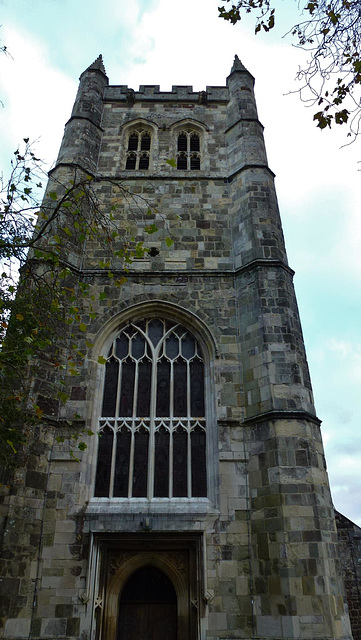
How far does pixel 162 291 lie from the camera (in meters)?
10.9

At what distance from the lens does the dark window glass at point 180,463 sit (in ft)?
29.6

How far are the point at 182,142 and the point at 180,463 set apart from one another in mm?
10137

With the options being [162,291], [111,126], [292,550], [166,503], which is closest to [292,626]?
[292,550]

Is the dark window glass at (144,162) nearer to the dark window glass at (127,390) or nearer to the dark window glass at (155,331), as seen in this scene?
the dark window glass at (155,331)

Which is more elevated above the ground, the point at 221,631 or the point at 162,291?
the point at 162,291

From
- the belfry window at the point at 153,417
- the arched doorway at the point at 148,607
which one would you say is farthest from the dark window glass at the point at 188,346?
the arched doorway at the point at 148,607

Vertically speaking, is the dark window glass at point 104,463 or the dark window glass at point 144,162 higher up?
the dark window glass at point 144,162

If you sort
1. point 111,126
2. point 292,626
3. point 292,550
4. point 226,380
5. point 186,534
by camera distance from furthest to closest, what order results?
point 111,126, point 226,380, point 186,534, point 292,550, point 292,626

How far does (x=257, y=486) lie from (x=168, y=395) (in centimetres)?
264

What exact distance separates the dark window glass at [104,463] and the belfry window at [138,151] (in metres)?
8.14

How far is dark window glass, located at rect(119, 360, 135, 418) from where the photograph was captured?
32.1ft

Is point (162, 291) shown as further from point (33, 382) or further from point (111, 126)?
point (111, 126)

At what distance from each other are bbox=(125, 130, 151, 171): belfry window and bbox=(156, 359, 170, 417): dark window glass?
6.64 metres

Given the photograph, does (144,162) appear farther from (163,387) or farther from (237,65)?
(163,387)
